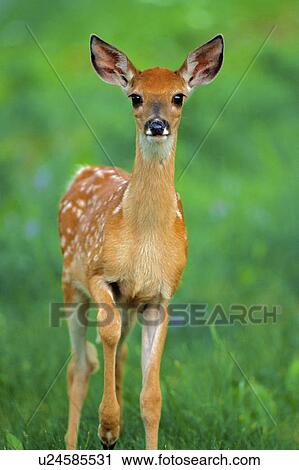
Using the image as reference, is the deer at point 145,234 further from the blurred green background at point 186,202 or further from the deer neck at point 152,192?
the blurred green background at point 186,202

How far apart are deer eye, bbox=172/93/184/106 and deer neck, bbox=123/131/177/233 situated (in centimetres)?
20

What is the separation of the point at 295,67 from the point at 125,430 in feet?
14.0

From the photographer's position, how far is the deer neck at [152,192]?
21.3 ft

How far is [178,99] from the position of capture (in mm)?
6398

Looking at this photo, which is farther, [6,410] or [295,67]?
[295,67]

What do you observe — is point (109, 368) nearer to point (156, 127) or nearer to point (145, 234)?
point (145, 234)

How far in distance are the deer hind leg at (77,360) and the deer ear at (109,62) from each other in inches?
62.6

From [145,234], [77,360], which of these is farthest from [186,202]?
[145,234]

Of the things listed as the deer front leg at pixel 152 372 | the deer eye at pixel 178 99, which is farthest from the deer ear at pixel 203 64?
the deer front leg at pixel 152 372

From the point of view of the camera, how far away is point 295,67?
1058cm

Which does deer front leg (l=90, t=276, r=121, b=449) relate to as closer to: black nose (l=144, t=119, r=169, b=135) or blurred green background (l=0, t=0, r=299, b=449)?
blurred green background (l=0, t=0, r=299, b=449)

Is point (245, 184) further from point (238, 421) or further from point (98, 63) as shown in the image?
point (98, 63)

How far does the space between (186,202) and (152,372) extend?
4.35m
